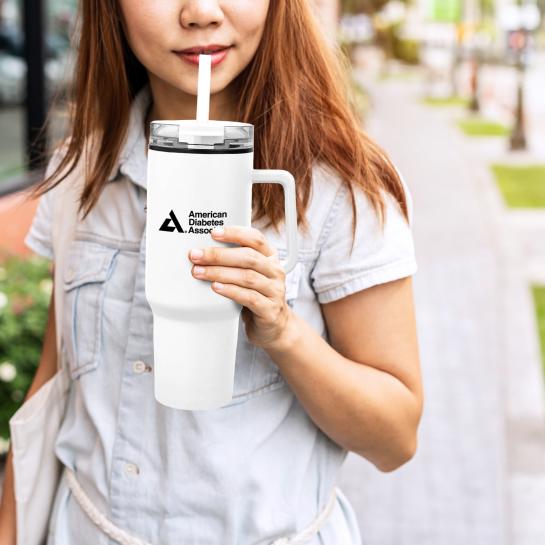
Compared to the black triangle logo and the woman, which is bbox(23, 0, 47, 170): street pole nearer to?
the woman

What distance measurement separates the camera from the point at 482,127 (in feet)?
72.2

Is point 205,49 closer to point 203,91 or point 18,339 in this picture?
point 203,91

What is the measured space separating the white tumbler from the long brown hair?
0.92 feet

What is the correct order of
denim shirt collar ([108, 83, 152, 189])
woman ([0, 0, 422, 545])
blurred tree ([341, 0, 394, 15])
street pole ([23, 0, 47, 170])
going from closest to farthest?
woman ([0, 0, 422, 545])
denim shirt collar ([108, 83, 152, 189])
street pole ([23, 0, 47, 170])
blurred tree ([341, 0, 394, 15])

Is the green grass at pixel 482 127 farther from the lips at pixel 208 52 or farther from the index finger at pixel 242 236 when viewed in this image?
the index finger at pixel 242 236

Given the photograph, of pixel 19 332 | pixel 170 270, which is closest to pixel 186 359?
pixel 170 270

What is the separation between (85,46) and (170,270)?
2.03 ft

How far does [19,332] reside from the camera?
4277 mm

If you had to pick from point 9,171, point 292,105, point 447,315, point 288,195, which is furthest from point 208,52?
→ point 9,171

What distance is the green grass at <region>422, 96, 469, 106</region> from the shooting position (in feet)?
98.4

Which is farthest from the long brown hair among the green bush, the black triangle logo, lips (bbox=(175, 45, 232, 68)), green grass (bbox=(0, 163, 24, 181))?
green grass (bbox=(0, 163, 24, 181))

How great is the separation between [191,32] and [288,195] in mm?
321

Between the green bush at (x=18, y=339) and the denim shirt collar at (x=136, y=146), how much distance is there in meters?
2.58

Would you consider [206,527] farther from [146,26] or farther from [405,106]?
[405,106]
